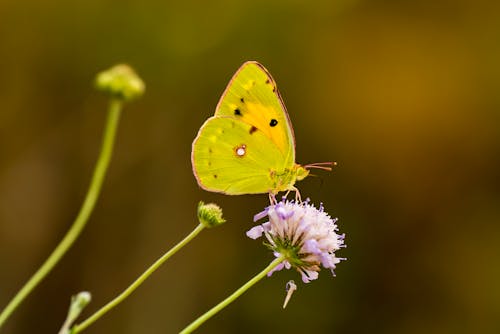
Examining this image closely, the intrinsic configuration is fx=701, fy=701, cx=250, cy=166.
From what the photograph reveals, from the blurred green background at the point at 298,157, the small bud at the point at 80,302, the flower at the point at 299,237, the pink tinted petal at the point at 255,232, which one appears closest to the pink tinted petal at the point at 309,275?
the flower at the point at 299,237

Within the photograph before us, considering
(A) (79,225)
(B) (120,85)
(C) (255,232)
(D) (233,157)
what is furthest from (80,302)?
(D) (233,157)

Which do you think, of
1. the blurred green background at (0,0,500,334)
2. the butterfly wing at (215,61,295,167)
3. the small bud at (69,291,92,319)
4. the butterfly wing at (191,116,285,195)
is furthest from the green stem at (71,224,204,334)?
the blurred green background at (0,0,500,334)

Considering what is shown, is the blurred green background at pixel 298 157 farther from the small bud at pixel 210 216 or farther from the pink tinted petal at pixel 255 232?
the small bud at pixel 210 216

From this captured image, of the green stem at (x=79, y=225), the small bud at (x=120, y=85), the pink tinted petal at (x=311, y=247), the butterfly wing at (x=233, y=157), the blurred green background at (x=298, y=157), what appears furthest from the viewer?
the blurred green background at (x=298, y=157)

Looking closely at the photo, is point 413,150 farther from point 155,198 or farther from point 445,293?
point 155,198

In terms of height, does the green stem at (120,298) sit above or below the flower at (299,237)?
below

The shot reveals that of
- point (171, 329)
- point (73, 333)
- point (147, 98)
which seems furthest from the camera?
point (147, 98)

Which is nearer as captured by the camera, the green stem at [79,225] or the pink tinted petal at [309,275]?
the green stem at [79,225]

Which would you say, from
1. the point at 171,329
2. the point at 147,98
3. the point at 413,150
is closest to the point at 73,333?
the point at 171,329
